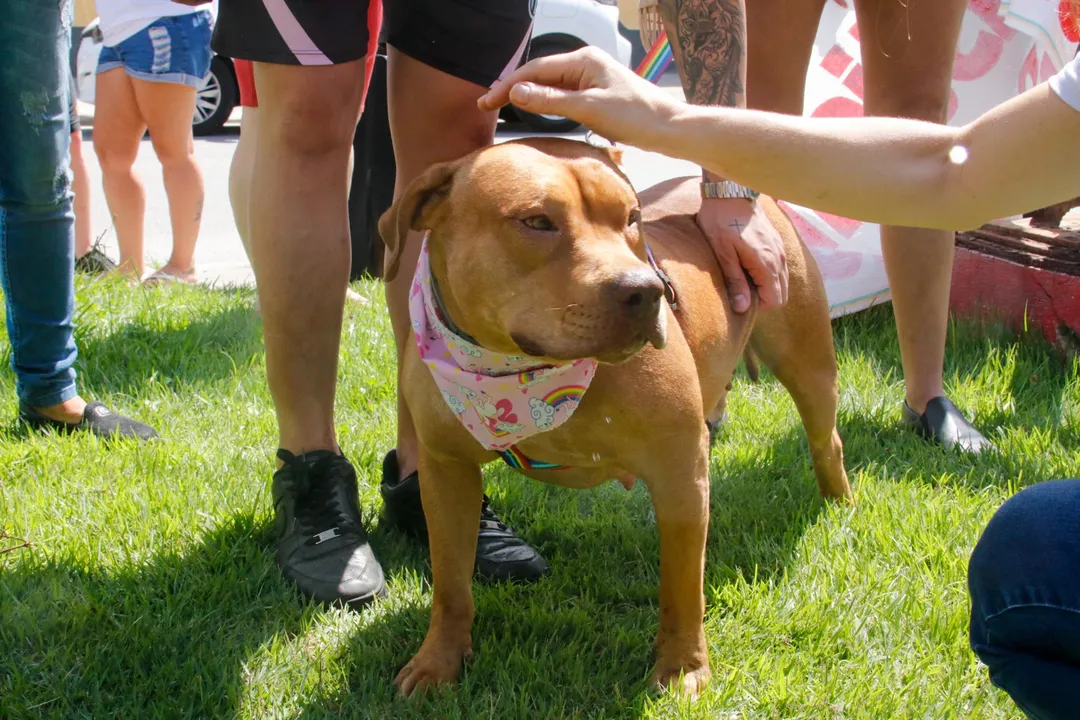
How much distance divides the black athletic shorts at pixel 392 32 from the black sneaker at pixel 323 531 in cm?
118

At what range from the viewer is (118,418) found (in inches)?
155

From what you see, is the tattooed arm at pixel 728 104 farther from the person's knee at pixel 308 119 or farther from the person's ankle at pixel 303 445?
the person's ankle at pixel 303 445

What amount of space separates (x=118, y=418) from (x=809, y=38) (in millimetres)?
2945

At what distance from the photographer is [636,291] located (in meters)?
2.16

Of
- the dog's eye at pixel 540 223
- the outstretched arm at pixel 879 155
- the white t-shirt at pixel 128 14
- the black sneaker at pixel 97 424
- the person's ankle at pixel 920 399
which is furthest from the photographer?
the white t-shirt at pixel 128 14

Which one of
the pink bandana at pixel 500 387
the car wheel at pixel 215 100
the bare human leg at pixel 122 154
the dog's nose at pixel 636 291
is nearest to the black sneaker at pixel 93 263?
the bare human leg at pixel 122 154

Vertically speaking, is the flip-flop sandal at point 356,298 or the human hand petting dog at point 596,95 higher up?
the human hand petting dog at point 596,95

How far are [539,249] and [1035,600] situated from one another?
3.86 ft

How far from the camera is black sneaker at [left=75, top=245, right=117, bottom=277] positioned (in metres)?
6.28

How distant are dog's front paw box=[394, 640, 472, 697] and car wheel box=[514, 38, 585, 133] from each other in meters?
10.9

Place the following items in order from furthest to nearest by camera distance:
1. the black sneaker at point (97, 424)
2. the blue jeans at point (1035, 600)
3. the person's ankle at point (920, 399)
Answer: the person's ankle at point (920, 399)
the black sneaker at point (97, 424)
the blue jeans at point (1035, 600)

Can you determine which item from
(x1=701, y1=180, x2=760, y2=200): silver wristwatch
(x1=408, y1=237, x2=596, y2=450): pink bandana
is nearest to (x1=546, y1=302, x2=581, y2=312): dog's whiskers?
(x1=408, y1=237, x2=596, y2=450): pink bandana

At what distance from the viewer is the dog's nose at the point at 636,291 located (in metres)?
2.17

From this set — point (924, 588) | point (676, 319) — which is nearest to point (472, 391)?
point (676, 319)
